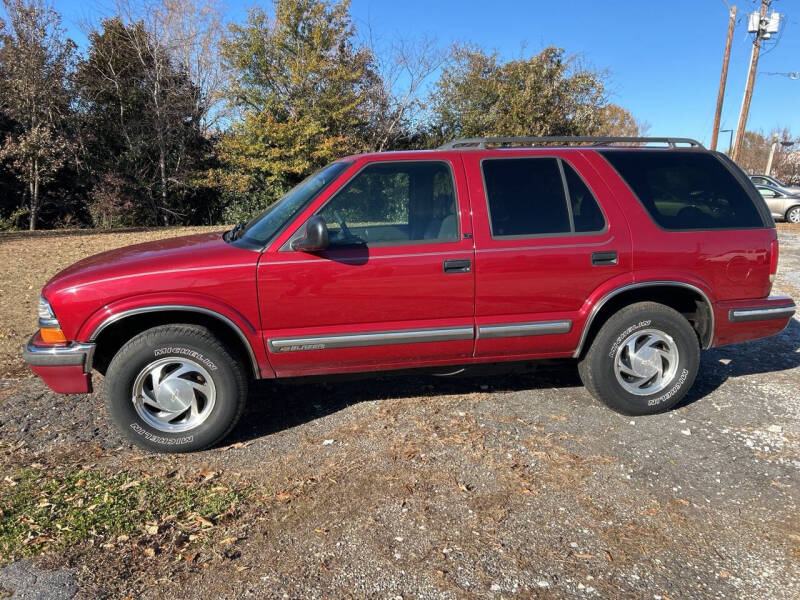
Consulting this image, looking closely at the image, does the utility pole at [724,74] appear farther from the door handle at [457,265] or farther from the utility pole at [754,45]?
the door handle at [457,265]

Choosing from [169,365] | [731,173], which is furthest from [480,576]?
[731,173]

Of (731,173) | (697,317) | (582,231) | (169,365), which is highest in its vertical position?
(731,173)

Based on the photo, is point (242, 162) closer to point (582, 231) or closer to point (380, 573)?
point (582, 231)

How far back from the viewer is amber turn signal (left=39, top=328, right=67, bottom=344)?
11.6 feet

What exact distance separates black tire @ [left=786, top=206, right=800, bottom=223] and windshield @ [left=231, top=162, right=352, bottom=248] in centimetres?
2158

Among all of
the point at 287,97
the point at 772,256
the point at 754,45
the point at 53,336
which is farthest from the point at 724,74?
the point at 53,336

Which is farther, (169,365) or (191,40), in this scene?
(191,40)

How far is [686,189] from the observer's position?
425 centimetres

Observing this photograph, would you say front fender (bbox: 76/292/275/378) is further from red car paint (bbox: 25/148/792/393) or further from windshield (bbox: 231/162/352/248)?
windshield (bbox: 231/162/352/248)

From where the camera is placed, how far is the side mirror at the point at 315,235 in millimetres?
3439

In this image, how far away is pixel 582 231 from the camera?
400cm

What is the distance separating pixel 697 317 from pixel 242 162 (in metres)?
18.0

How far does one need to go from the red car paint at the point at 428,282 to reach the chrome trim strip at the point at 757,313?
40 millimetres

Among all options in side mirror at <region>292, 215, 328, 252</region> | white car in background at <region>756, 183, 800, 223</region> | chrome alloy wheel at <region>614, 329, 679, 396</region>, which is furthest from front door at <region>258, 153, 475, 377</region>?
white car in background at <region>756, 183, 800, 223</region>
